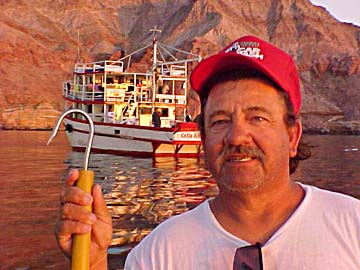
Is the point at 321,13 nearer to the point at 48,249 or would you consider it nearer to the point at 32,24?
the point at 32,24

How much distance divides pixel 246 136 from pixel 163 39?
512 ft

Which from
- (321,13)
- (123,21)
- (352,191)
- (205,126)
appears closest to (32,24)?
(123,21)

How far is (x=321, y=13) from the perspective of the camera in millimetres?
169250

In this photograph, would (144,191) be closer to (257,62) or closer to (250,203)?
(250,203)

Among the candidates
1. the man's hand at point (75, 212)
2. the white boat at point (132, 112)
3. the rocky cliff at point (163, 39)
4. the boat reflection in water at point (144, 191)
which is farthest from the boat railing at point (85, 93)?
the rocky cliff at point (163, 39)

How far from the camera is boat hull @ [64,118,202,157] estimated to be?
1252 inches

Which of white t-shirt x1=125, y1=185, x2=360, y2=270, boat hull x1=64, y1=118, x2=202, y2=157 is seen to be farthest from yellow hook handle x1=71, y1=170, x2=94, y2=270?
boat hull x1=64, y1=118, x2=202, y2=157

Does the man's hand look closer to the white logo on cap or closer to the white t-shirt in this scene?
the white t-shirt

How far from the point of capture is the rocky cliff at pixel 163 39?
121500 millimetres

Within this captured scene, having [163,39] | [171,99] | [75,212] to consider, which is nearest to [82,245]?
[75,212]

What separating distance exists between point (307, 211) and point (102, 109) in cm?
3842

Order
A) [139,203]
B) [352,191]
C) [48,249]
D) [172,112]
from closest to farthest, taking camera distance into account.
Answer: [48,249], [139,203], [352,191], [172,112]

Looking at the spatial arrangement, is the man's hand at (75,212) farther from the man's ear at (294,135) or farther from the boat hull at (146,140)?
the boat hull at (146,140)

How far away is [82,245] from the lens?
2.12 meters
